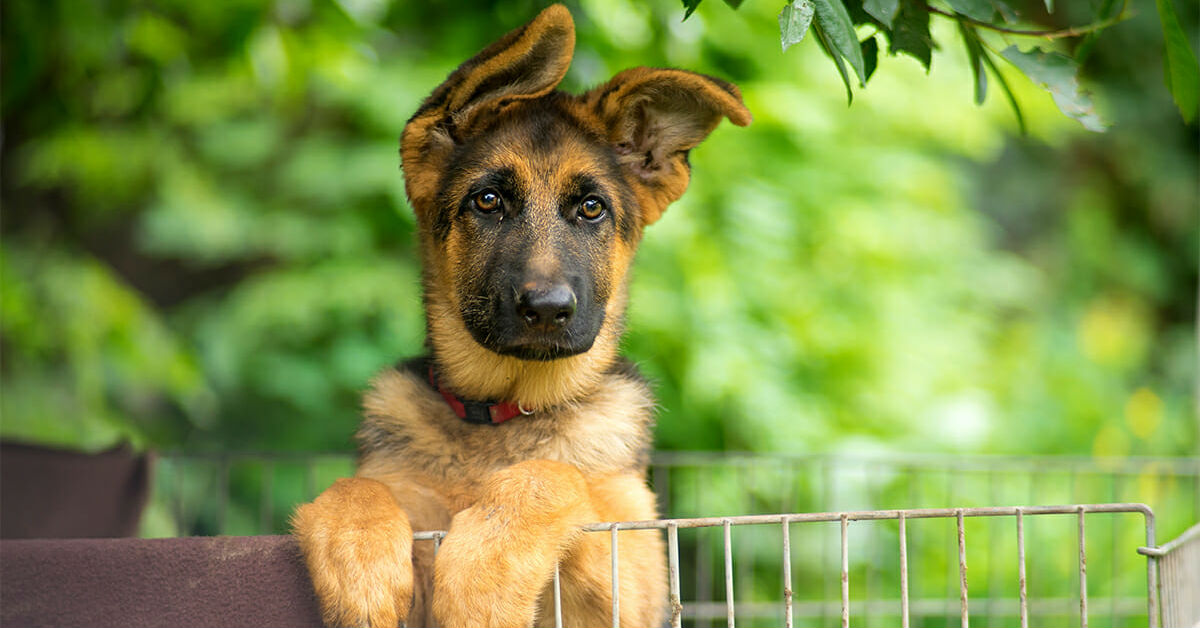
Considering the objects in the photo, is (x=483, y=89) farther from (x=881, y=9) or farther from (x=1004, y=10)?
(x=1004, y=10)

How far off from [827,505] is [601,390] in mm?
2403

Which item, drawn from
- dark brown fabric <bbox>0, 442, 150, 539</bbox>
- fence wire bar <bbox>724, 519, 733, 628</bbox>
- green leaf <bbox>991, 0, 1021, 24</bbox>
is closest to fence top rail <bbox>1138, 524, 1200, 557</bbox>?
fence wire bar <bbox>724, 519, 733, 628</bbox>

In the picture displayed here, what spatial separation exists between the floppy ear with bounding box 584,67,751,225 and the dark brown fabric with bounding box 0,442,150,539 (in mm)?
2466

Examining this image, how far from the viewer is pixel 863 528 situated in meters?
5.54

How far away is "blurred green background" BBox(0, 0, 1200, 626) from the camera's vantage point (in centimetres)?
523

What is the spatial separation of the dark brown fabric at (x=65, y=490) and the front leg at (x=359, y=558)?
6.80 ft

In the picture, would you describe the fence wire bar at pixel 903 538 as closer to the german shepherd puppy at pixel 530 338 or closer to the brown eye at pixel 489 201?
the german shepherd puppy at pixel 530 338

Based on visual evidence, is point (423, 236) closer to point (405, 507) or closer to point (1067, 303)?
point (405, 507)

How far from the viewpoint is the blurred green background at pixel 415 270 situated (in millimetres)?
5234

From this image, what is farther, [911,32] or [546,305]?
[546,305]

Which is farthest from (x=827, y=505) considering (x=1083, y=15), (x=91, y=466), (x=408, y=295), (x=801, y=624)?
(x=1083, y=15)

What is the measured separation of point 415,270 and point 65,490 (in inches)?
69.7

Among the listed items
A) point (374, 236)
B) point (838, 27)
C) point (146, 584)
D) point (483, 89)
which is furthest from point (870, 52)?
point (374, 236)

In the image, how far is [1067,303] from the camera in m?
10.4
